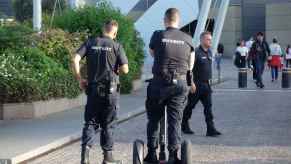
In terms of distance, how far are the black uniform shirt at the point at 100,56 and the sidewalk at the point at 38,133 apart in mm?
1794

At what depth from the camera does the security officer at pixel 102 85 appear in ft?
28.9

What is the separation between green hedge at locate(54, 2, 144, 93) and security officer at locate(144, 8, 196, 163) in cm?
963

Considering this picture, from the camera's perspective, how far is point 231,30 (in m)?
54.1

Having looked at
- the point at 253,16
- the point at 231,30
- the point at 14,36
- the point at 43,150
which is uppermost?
the point at 253,16

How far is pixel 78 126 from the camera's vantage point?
42.7 feet

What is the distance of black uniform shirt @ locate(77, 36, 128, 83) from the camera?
8.88 metres

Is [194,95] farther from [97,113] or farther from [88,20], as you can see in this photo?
[88,20]

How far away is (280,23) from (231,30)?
3.80 metres

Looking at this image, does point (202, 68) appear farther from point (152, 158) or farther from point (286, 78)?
point (286, 78)

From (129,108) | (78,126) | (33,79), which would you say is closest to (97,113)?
(78,126)

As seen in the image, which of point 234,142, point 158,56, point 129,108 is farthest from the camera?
point 129,108

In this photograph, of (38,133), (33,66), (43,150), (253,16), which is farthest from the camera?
(253,16)

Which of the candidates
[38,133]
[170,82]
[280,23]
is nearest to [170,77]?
[170,82]

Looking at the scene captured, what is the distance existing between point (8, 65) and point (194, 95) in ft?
14.0
